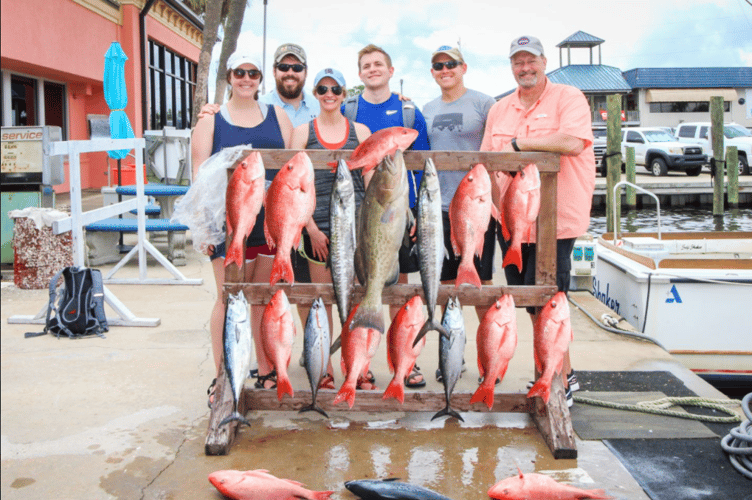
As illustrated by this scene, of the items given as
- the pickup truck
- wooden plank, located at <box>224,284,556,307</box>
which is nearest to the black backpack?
wooden plank, located at <box>224,284,556,307</box>

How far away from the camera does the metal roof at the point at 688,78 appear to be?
168 ft

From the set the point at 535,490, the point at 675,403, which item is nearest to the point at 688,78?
the point at 675,403

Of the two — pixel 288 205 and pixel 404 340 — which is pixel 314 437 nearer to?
pixel 404 340

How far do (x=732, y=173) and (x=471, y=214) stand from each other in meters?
20.3

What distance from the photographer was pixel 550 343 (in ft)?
12.3

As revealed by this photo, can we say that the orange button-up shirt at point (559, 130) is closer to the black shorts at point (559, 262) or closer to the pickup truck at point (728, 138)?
the black shorts at point (559, 262)

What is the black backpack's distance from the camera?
5918 millimetres

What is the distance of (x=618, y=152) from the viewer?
1493cm

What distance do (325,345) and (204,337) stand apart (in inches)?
102

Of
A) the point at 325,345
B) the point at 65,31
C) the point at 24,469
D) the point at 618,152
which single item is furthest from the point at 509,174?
the point at 65,31

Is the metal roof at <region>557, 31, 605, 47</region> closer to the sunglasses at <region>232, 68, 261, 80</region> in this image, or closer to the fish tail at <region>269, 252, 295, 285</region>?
the sunglasses at <region>232, 68, 261, 80</region>

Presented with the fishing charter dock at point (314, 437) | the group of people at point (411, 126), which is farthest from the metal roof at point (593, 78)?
the fishing charter dock at point (314, 437)

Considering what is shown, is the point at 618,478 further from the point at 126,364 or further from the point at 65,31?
the point at 65,31

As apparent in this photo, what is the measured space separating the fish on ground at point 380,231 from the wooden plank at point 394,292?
0.95 feet
